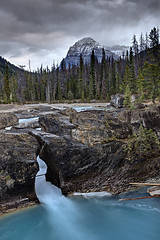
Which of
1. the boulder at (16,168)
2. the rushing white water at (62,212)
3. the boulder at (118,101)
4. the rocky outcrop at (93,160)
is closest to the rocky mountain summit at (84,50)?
the boulder at (118,101)

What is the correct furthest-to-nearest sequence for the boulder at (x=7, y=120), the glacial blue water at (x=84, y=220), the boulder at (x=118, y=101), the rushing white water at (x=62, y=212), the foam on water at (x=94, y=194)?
the boulder at (x=118, y=101)
the boulder at (x=7, y=120)
the foam on water at (x=94, y=194)
the rushing white water at (x=62, y=212)
the glacial blue water at (x=84, y=220)

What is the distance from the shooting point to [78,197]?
31.7 feet

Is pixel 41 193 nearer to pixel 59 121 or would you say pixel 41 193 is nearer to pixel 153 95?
pixel 59 121

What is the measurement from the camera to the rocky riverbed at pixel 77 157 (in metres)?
8.75

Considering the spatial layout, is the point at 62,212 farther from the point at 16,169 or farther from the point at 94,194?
the point at 16,169

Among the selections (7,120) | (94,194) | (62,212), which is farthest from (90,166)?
(7,120)

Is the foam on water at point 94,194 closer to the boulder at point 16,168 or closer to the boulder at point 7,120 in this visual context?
the boulder at point 16,168

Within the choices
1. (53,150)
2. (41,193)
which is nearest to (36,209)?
(41,193)

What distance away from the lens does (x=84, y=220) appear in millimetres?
8484

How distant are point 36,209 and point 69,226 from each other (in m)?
1.87

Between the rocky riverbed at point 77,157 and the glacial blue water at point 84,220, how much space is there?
2.01 feet

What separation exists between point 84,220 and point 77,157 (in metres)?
3.36

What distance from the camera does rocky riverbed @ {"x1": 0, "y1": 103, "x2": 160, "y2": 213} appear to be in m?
8.75

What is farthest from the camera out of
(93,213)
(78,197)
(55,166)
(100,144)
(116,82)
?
(116,82)
